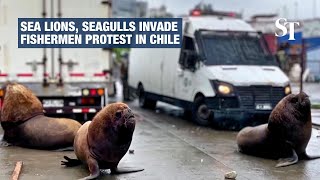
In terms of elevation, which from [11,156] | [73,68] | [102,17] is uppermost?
[102,17]

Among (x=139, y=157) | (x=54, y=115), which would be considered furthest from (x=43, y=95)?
(x=139, y=157)

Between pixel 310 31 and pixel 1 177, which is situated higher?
pixel 310 31

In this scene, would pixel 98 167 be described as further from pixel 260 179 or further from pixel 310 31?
pixel 310 31

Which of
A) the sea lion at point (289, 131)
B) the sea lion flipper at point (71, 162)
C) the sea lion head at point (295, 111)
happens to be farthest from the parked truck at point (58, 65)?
the sea lion head at point (295, 111)

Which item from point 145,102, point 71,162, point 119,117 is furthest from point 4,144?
point 145,102

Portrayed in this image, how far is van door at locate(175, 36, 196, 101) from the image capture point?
1471cm

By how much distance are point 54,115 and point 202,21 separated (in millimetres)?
4765

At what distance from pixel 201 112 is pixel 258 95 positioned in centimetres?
150


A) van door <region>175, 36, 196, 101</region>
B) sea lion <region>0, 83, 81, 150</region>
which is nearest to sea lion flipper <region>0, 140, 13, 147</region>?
sea lion <region>0, 83, 81, 150</region>

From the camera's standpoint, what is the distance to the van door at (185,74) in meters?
14.7

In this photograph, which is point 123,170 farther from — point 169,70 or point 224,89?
point 169,70

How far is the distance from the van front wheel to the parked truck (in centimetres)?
549

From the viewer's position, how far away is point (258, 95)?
13.5 meters

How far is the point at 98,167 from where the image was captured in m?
8.05
